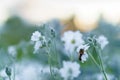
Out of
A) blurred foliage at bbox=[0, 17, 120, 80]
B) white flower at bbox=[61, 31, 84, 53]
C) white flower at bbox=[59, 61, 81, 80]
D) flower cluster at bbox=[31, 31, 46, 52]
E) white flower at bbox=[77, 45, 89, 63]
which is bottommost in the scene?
white flower at bbox=[59, 61, 81, 80]

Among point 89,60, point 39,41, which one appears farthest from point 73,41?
point 89,60

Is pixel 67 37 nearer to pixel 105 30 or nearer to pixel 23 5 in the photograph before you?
pixel 105 30

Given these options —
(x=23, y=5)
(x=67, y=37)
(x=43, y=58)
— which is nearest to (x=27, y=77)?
(x=67, y=37)

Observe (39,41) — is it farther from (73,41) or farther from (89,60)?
(89,60)

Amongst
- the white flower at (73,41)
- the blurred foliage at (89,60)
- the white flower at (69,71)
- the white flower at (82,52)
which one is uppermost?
the blurred foliage at (89,60)

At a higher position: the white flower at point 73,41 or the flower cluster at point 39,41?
the white flower at point 73,41

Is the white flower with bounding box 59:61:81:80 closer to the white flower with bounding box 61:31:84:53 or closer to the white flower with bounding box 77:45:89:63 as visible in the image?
the white flower with bounding box 77:45:89:63

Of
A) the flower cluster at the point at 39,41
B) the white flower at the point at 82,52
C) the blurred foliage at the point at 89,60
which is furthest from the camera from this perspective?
the blurred foliage at the point at 89,60

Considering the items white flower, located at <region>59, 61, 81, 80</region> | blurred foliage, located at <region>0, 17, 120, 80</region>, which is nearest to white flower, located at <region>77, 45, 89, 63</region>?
white flower, located at <region>59, 61, 81, 80</region>

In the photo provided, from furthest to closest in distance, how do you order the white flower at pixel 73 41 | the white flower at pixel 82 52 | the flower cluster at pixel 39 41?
the white flower at pixel 73 41 < the flower cluster at pixel 39 41 < the white flower at pixel 82 52

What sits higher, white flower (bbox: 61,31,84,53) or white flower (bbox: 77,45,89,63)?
white flower (bbox: 61,31,84,53)

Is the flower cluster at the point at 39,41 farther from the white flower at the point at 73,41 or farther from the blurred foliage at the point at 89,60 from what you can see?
the blurred foliage at the point at 89,60

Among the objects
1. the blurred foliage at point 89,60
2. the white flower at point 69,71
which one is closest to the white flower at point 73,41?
the white flower at point 69,71
